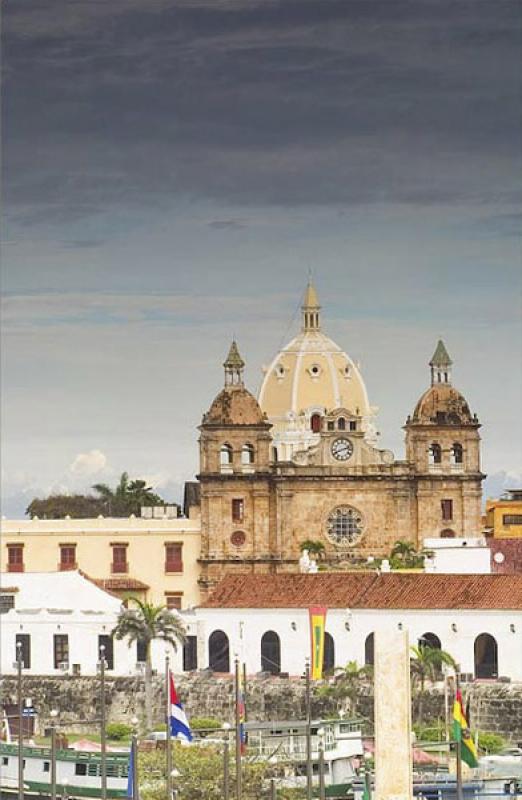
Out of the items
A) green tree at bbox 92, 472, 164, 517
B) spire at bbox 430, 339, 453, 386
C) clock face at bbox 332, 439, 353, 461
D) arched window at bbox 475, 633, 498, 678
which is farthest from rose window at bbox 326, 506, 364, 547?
arched window at bbox 475, 633, 498, 678

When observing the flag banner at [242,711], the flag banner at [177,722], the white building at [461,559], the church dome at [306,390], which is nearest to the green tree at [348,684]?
the flag banner at [242,711]

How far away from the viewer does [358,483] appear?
40.4 metres

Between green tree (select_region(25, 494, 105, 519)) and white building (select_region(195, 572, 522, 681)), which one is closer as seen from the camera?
white building (select_region(195, 572, 522, 681))

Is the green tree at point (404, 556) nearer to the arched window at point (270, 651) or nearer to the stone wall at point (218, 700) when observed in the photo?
the arched window at point (270, 651)

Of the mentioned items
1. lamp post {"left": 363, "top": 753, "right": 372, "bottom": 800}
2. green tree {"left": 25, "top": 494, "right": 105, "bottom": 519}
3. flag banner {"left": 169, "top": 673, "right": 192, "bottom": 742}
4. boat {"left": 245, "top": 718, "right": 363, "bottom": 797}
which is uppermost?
green tree {"left": 25, "top": 494, "right": 105, "bottom": 519}

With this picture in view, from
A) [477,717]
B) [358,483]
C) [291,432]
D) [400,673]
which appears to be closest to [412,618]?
[477,717]

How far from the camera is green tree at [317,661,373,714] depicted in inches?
1316

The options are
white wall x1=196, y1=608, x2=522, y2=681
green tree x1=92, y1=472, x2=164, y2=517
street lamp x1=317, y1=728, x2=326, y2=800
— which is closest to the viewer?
street lamp x1=317, y1=728, x2=326, y2=800

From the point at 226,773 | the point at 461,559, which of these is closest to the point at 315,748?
the point at 226,773

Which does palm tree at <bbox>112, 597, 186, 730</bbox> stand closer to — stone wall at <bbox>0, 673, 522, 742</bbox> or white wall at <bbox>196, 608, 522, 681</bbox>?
white wall at <bbox>196, 608, 522, 681</bbox>

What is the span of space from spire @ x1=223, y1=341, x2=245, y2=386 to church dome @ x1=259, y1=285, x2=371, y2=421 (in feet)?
6.77

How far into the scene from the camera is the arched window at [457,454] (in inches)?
1601

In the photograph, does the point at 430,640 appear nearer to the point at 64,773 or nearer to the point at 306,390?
the point at 64,773

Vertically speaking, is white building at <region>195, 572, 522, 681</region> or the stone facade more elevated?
the stone facade
